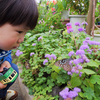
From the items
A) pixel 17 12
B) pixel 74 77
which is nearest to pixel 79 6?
pixel 74 77

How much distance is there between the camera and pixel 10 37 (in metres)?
0.78

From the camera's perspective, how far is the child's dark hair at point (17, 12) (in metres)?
0.69

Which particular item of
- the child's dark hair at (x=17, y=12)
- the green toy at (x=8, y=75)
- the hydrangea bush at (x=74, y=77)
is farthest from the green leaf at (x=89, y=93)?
the child's dark hair at (x=17, y=12)

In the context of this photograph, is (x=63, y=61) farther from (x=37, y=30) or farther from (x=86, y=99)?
(x=37, y=30)

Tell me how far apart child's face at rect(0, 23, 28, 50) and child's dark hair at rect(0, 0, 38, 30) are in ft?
0.10

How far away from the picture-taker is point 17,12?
0.72 m

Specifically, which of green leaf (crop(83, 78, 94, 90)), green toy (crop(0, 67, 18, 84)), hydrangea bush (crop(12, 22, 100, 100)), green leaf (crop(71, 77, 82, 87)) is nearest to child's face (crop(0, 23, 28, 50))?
green toy (crop(0, 67, 18, 84))

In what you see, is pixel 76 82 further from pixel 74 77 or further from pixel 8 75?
pixel 8 75

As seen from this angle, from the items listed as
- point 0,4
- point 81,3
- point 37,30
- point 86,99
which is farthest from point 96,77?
point 81,3

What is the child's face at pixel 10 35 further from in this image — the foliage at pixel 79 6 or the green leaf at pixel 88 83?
the foliage at pixel 79 6

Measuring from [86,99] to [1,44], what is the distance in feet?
2.77

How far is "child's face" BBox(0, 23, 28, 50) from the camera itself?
0.75 m

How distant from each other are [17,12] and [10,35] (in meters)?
0.16

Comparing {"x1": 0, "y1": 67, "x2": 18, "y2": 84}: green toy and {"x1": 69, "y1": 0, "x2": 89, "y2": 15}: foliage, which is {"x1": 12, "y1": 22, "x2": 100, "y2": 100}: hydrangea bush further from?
{"x1": 69, "y1": 0, "x2": 89, "y2": 15}: foliage
